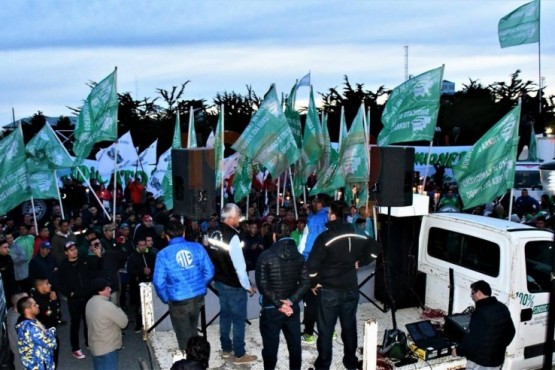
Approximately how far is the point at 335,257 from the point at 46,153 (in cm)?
817

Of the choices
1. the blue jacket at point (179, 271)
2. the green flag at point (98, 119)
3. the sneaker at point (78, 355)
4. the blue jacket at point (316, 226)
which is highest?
the green flag at point (98, 119)

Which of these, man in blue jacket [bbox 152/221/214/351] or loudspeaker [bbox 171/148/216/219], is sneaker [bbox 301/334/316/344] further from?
loudspeaker [bbox 171/148/216/219]

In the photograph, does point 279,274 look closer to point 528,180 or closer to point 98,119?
point 98,119

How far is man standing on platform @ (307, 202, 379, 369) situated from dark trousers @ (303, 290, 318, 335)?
644mm

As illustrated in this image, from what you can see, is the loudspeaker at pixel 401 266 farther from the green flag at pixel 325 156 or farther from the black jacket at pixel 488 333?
the green flag at pixel 325 156

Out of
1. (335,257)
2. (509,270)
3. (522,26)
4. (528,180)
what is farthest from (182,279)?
(528,180)

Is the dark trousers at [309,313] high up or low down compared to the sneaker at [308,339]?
up

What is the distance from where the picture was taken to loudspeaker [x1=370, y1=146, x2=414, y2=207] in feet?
23.4

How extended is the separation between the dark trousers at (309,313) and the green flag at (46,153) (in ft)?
23.5

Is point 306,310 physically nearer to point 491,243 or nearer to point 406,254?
point 406,254

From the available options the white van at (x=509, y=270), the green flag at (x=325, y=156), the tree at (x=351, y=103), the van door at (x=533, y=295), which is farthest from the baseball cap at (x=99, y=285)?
the tree at (x=351, y=103)

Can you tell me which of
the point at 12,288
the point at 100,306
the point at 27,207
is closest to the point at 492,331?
the point at 100,306

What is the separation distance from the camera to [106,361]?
6195 millimetres

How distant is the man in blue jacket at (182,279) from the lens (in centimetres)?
570
